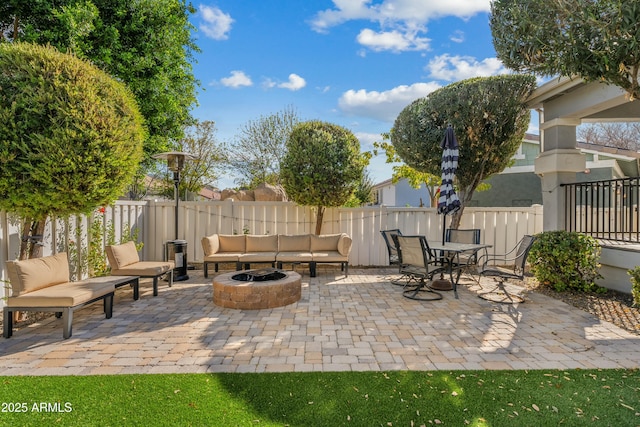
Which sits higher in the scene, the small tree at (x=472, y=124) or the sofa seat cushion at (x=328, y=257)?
the small tree at (x=472, y=124)

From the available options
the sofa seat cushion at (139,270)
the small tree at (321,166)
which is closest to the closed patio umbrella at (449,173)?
the small tree at (321,166)

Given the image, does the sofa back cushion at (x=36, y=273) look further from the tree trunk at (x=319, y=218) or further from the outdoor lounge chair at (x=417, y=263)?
the tree trunk at (x=319, y=218)

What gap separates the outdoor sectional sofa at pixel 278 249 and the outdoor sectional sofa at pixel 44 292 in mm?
3021

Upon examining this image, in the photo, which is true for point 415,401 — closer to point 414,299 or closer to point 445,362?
point 445,362

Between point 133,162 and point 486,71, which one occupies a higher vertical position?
point 486,71

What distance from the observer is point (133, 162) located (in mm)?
4930

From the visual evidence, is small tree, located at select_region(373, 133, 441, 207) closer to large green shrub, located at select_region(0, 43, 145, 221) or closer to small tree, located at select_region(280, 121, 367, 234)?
small tree, located at select_region(280, 121, 367, 234)

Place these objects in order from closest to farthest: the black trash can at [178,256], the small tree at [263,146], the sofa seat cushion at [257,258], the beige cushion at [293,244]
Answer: the black trash can at [178,256] < the sofa seat cushion at [257,258] < the beige cushion at [293,244] < the small tree at [263,146]

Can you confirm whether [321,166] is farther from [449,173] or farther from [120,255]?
[120,255]

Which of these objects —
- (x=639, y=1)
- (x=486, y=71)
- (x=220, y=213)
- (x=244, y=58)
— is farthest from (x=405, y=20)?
(x=220, y=213)

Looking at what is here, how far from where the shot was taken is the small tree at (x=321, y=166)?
8133 mm

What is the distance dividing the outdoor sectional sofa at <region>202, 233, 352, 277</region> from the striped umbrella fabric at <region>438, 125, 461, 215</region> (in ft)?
7.61

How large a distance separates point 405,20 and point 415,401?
8.89m

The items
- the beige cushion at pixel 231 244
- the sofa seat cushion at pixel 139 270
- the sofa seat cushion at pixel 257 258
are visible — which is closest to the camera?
the sofa seat cushion at pixel 139 270
